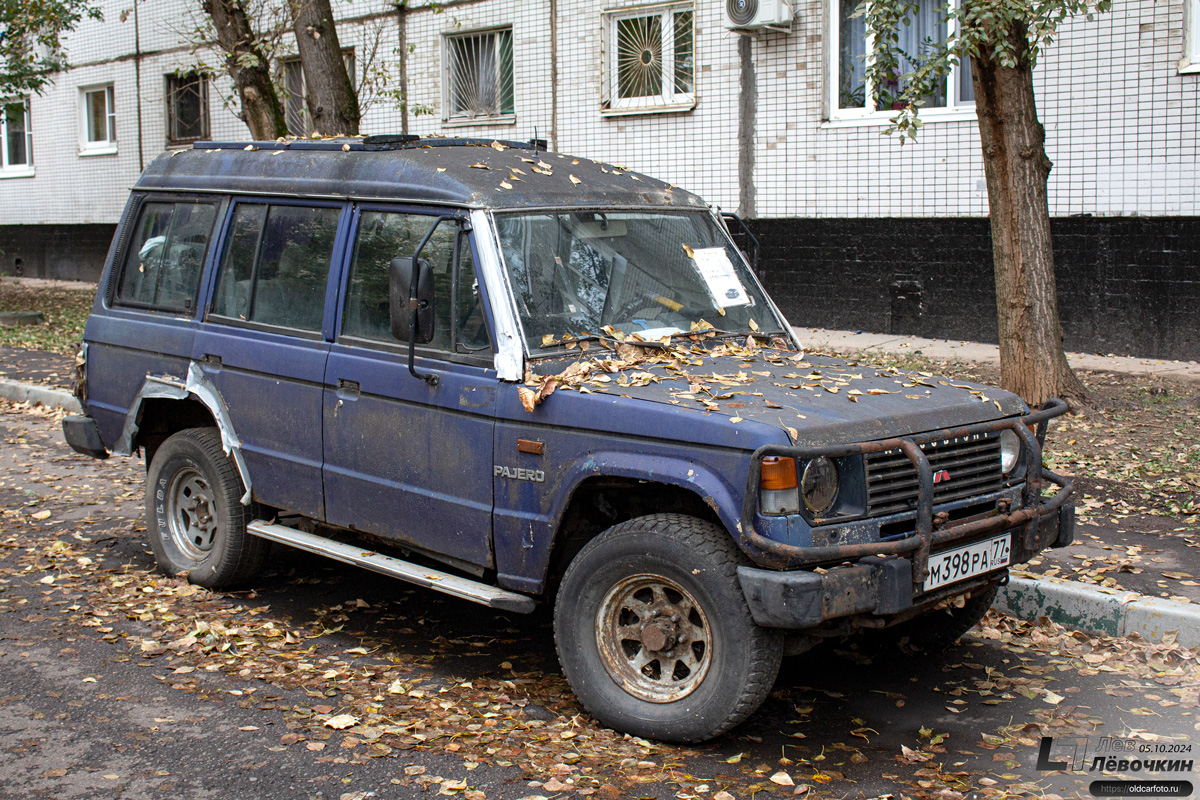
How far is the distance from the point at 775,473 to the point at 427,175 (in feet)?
6.97

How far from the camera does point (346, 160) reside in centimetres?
544

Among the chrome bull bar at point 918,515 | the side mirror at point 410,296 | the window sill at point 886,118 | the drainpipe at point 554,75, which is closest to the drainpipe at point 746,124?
the window sill at point 886,118

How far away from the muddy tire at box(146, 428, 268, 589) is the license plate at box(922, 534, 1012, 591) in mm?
3349

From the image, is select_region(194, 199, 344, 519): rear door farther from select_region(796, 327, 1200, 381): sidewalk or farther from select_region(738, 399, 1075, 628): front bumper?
select_region(796, 327, 1200, 381): sidewalk

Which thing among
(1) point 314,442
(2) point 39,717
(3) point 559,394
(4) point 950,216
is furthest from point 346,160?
(4) point 950,216

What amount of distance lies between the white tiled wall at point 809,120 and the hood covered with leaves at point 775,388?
7.80m

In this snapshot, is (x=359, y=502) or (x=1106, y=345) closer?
(x=359, y=502)

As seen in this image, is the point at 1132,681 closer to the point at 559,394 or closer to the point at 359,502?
the point at 559,394

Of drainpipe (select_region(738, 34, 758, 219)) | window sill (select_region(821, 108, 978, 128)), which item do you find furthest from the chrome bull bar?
drainpipe (select_region(738, 34, 758, 219))

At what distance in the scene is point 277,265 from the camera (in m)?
5.65

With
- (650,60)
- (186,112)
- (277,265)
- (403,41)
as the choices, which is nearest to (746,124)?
(650,60)

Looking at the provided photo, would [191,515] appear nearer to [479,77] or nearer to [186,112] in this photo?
[479,77]

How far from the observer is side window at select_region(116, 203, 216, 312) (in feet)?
19.9

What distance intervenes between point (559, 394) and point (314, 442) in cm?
147
